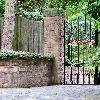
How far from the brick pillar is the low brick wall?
42 cm

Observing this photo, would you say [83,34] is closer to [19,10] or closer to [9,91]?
[9,91]

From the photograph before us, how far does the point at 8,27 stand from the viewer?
13.5 meters

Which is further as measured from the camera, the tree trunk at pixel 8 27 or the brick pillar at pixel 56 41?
the tree trunk at pixel 8 27

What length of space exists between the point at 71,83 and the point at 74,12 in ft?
12.2

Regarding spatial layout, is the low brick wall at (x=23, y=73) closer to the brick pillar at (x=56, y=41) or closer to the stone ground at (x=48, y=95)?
the brick pillar at (x=56, y=41)

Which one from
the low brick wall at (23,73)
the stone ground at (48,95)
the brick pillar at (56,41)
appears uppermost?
the brick pillar at (56,41)

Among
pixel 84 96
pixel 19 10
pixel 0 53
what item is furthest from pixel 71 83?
pixel 19 10

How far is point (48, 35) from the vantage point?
1277cm

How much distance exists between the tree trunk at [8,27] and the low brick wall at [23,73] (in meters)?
1.75

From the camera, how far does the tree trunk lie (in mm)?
13461

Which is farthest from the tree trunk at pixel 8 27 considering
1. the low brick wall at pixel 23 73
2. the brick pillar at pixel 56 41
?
the low brick wall at pixel 23 73

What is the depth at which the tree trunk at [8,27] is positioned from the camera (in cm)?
1346

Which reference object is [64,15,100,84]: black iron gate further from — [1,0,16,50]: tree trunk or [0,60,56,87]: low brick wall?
[1,0,16,50]: tree trunk

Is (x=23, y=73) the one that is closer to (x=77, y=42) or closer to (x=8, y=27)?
(x=77, y=42)
